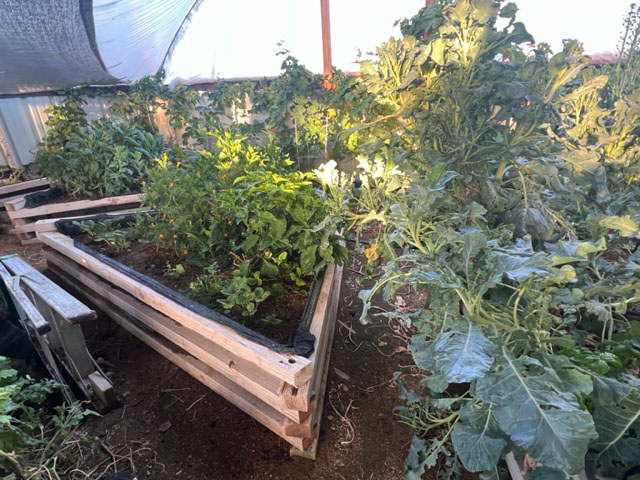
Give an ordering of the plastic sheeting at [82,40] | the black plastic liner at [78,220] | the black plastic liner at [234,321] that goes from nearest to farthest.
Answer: the black plastic liner at [234,321], the black plastic liner at [78,220], the plastic sheeting at [82,40]

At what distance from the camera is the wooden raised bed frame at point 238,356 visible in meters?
1.24

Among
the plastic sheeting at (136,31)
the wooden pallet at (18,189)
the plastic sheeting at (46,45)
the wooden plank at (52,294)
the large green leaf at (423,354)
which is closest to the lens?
the large green leaf at (423,354)

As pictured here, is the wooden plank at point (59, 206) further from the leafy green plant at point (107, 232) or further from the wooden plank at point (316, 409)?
the wooden plank at point (316, 409)

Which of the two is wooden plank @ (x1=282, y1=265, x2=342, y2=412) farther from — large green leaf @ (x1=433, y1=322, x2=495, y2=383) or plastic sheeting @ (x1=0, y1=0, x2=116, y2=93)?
plastic sheeting @ (x1=0, y1=0, x2=116, y2=93)

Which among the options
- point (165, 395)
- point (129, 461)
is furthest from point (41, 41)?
point (129, 461)

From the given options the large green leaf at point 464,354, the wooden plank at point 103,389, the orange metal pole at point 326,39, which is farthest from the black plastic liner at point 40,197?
the large green leaf at point 464,354

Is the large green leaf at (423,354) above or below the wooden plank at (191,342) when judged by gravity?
above

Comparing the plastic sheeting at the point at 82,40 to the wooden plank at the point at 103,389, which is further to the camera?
the plastic sheeting at the point at 82,40

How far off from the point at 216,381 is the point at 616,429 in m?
1.54

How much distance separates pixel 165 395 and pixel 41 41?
13.6ft

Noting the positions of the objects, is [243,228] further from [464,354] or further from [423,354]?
[464,354]

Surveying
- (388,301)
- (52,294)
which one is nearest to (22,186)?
(52,294)

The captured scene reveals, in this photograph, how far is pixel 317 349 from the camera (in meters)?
1.41

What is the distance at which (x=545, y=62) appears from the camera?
123cm
